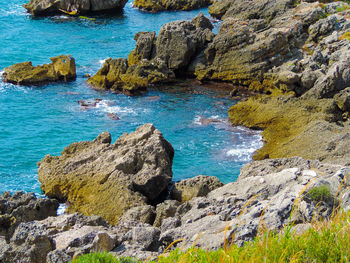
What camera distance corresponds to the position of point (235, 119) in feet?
112

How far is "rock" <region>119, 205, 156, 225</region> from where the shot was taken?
18.1 metres

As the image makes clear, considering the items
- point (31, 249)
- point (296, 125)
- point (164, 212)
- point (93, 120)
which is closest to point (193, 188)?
point (164, 212)

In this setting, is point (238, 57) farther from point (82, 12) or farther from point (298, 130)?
point (82, 12)

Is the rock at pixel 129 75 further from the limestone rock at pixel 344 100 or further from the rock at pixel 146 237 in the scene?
the rock at pixel 146 237

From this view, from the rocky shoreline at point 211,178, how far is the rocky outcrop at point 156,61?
0.12 metres

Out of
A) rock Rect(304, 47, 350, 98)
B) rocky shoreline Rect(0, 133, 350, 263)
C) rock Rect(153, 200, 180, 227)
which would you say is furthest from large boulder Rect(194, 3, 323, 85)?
rock Rect(153, 200, 180, 227)

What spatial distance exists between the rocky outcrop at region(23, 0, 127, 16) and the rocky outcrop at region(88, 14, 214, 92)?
2623 centimetres

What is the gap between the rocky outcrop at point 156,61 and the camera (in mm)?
41000

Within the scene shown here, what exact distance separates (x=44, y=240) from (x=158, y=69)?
30503mm

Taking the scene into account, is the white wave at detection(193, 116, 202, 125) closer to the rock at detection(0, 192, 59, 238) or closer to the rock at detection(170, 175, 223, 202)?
the rock at detection(170, 175, 223, 202)

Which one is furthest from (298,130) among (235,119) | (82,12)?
(82,12)

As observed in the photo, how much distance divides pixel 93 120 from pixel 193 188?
607 inches

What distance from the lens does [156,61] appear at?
42.2 meters

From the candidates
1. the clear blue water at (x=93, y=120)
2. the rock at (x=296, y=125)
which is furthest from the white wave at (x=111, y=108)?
the rock at (x=296, y=125)
